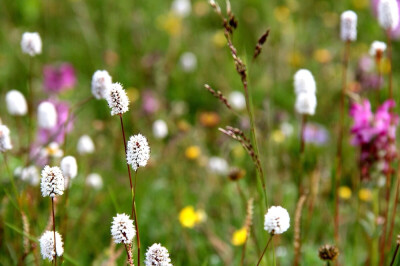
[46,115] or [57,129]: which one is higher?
[57,129]

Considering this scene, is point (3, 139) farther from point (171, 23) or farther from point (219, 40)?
point (171, 23)

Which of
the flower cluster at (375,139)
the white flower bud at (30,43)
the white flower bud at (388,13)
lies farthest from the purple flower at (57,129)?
the white flower bud at (388,13)

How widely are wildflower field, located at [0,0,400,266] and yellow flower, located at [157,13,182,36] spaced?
19 mm

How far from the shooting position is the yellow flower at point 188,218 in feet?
6.80

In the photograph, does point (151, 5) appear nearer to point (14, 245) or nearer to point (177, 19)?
point (177, 19)

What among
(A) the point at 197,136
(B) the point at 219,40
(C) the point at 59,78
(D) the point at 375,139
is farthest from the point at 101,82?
(B) the point at 219,40

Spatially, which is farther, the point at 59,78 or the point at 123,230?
the point at 59,78

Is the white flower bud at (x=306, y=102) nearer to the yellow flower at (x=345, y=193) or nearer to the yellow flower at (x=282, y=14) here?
the yellow flower at (x=345, y=193)

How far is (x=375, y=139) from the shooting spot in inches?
70.4

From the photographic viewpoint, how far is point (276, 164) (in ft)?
8.82

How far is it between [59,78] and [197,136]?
94cm

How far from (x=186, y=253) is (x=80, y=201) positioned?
1.68 ft

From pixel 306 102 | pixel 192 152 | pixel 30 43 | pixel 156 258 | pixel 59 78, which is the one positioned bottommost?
pixel 156 258

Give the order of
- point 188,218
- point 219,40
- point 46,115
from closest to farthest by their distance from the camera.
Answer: point 46,115 < point 188,218 < point 219,40
